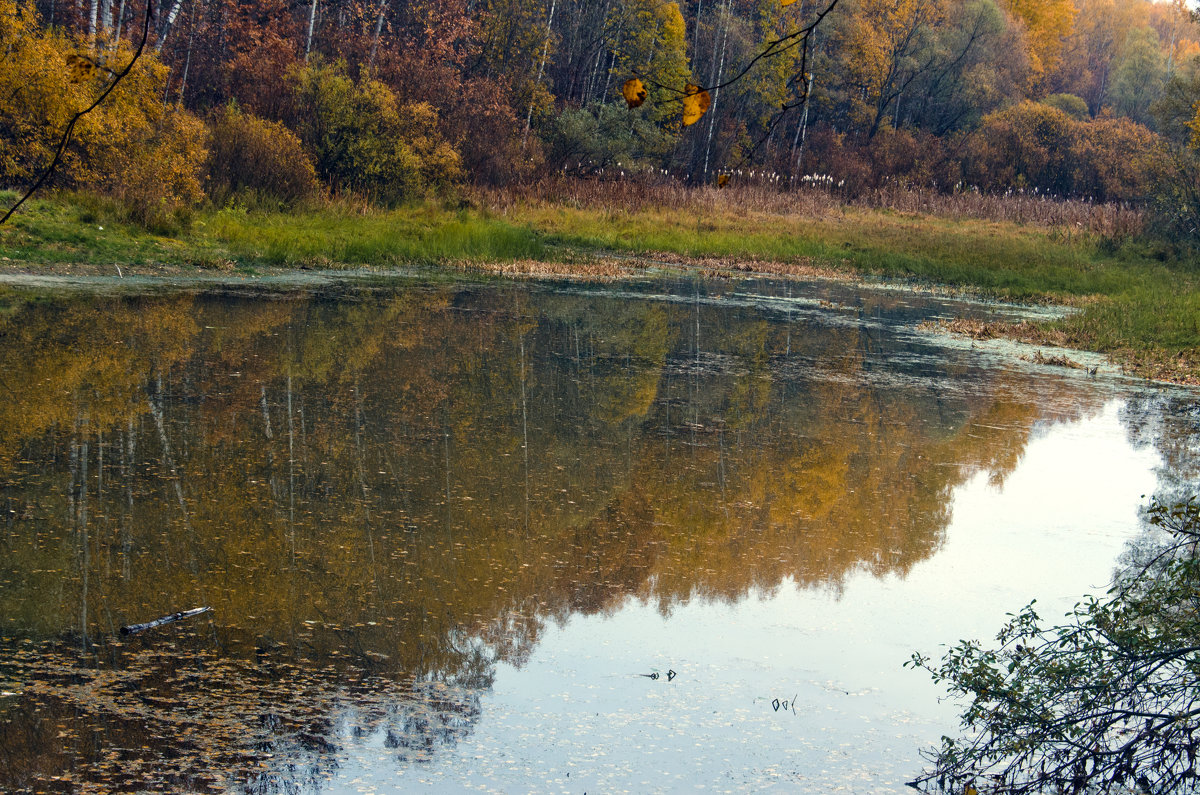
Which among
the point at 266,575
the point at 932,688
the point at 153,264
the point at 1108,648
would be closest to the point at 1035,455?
the point at 932,688

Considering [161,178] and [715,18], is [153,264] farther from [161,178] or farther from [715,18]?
[715,18]

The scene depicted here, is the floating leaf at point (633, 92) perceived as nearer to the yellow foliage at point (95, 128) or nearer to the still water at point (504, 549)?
the still water at point (504, 549)

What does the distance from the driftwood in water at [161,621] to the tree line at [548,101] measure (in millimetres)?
2602

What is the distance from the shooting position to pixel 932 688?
15.4ft

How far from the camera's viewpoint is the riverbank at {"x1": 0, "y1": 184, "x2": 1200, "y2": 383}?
16328 mm

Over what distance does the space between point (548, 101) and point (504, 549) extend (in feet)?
118

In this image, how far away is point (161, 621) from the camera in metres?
4.55

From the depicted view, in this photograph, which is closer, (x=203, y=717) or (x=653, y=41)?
(x=203, y=717)

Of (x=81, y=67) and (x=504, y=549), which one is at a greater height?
(x=81, y=67)

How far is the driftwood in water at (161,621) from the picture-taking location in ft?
14.6

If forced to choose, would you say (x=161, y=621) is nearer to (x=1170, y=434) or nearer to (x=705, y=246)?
(x=1170, y=434)

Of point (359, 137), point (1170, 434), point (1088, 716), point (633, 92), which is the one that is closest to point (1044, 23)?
point (359, 137)

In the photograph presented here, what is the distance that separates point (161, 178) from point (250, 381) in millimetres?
10848

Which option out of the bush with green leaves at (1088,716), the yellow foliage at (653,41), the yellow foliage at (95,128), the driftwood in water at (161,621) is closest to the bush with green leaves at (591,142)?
the yellow foliage at (653,41)
